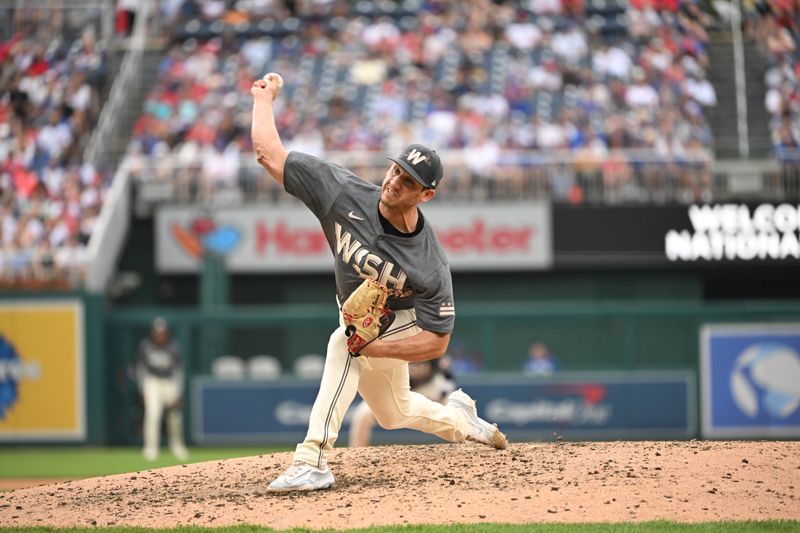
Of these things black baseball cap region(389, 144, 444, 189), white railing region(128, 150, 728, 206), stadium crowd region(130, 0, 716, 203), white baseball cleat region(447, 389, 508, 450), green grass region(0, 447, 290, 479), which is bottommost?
green grass region(0, 447, 290, 479)

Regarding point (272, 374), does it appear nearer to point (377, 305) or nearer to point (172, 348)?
point (172, 348)

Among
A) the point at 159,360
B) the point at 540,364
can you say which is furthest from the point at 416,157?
the point at 540,364

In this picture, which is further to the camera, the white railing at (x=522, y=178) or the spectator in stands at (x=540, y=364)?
the white railing at (x=522, y=178)

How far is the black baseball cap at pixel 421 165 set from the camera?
22.4ft

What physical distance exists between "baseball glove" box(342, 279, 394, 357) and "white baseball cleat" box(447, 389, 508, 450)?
4.46ft

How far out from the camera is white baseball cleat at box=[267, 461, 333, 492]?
725 centimetres

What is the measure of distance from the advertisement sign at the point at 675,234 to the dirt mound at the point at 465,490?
10051 millimetres

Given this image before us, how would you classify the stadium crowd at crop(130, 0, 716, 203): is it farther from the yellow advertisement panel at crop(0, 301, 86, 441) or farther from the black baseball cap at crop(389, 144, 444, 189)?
the black baseball cap at crop(389, 144, 444, 189)

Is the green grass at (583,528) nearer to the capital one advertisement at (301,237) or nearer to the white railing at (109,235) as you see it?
the white railing at (109,235)

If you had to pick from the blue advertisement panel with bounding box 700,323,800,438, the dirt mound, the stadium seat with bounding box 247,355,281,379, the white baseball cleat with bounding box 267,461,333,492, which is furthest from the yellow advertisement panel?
the white baseball cleat with bounding box 267,461,333,492

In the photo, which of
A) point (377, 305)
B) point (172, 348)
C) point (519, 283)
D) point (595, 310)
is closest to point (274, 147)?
point (377, 305)

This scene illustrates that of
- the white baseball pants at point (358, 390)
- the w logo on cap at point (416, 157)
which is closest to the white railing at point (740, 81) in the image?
the white baseball pants at point (358, 390)

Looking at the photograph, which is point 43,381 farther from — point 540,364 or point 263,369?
point 540,364

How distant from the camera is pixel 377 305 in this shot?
22.6 feet
